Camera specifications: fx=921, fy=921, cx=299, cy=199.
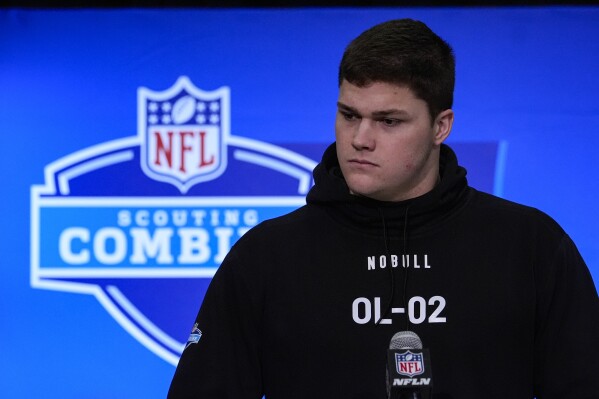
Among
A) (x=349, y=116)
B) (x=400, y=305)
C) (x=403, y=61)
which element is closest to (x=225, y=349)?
(x=400, y=305)

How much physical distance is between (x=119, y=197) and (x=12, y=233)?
1.07 ft

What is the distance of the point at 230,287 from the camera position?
4.45 ft

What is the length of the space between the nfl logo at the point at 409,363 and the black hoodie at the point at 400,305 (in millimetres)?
156

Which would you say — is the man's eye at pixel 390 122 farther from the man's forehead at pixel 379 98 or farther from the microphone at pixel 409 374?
the microphone at pixel 409 374

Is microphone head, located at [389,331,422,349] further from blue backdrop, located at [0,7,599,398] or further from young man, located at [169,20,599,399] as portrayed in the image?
blue backdrop, located at [0,7,599,398]

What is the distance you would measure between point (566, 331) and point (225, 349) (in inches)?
19.1

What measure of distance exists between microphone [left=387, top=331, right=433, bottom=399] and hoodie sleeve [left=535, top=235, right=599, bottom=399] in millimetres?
252

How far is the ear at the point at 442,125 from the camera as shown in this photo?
4.52 ft

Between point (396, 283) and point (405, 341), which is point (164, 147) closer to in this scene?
point (396, 283)

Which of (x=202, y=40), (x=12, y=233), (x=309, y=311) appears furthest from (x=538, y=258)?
(x=12, y=233)

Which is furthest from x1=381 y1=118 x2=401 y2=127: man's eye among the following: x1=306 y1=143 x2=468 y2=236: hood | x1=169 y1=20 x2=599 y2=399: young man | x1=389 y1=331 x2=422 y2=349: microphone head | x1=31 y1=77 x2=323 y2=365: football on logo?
x1=31 y1=77 x2=323 y2=365: football on logo

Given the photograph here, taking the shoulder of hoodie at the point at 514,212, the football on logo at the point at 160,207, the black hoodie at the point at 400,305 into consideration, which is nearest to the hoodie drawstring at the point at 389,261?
the black hoodie at the point at 400,305

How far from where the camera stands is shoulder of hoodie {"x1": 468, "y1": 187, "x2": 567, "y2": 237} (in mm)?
1368

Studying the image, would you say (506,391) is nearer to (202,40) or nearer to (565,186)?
(565,186)
